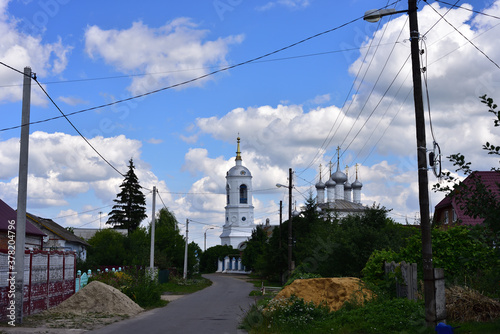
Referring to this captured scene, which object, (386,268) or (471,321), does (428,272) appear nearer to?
(471,321)

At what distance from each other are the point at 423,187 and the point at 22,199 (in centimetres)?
1208

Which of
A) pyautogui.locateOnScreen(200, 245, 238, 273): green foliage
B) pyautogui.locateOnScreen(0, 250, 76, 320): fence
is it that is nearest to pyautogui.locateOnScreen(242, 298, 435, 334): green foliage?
pyautogui.locateOnScreen(0, 250, 76, 320): fence

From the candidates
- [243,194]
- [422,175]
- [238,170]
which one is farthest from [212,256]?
[422,175]

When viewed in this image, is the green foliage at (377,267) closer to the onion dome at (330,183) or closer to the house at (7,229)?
the house at (7,229)

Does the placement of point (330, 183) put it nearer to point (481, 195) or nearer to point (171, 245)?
point (171, 245)

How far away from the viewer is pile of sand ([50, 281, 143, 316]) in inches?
883

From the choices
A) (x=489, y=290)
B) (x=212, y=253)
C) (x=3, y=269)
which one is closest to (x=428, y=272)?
(x=489, y=290)

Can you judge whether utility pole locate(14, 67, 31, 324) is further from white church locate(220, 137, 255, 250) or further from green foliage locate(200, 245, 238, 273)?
white church locate(220, 137, 255, 250)

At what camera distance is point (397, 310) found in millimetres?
14219

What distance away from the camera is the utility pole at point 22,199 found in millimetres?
17484

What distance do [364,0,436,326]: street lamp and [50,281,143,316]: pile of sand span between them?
1364cm

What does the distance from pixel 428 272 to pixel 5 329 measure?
11.4 m

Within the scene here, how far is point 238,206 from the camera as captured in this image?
116 m

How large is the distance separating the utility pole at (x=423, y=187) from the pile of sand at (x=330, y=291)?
4965 mm
